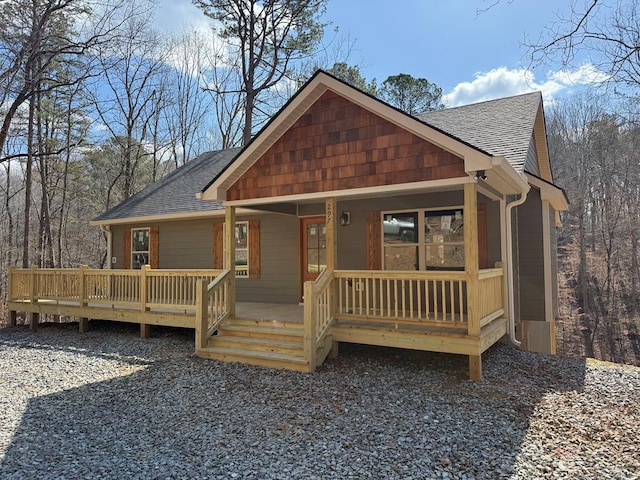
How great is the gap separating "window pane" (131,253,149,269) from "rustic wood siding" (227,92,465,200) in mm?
5749

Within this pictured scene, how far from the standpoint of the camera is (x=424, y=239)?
8.09 meters

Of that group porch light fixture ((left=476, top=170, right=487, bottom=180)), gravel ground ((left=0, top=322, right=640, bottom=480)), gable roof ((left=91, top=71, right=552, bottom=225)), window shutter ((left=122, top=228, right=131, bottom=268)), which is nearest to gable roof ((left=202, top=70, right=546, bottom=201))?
gable roof ((left=91, top=71, right=552, bottom=225))

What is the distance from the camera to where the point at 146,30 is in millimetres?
12344

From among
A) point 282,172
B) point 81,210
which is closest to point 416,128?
point 282,172

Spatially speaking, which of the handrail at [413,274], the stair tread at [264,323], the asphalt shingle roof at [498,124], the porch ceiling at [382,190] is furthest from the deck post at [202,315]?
the asphalt shingle roof at [498,124]

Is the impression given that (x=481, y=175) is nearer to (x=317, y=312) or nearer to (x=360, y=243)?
(x=317, y=312)

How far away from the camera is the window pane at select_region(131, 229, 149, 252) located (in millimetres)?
12258

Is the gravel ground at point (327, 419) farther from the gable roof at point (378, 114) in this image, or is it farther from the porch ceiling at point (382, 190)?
the gable roof at point (378, 114)

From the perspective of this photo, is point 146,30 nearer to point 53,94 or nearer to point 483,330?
point 53,94

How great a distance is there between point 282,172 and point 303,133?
72 centimetres

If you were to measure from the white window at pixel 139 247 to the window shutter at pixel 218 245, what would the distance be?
8.43ft

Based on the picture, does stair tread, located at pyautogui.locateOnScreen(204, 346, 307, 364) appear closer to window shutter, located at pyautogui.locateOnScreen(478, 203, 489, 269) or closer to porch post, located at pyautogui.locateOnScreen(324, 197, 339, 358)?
Answer: porch post, located at pyautogui.locateOnScreen(324, 197, 339, 358)

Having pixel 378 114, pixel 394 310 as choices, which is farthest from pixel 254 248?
pixel 378 114

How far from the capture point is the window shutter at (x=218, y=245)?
35.2 feet
